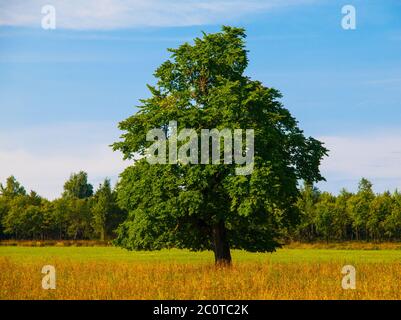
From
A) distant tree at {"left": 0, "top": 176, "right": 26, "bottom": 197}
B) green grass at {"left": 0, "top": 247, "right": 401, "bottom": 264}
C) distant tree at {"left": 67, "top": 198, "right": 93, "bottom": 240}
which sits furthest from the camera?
distant tree at {"left": 0, "top": 176, "right": 26, "bottom": 197}

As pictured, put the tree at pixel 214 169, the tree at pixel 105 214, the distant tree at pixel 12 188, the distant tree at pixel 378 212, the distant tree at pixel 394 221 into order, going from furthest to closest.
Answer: the distant tree at pixel 12 188 < the tree at pixel 105 214 < the distant tree at pixel 378 212 < the distant tree at pixel 394 221 < the tree at pixel 214 169

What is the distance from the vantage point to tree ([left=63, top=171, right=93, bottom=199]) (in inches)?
7417

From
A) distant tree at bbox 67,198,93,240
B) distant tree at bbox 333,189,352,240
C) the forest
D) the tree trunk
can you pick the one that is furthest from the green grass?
distant tree at bbox 67,198,93,240

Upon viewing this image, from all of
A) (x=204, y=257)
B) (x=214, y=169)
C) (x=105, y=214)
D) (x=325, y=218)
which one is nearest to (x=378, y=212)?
(x=325, y=218)

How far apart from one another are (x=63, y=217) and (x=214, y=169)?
111 meters

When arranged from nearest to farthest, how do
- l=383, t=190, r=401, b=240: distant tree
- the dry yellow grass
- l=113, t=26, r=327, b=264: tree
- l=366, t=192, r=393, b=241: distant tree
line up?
1. the dry yellow grass
2. l=113, t=26, r=327, b=264: tree
3. l=383, t=190, r=401, b=240: distant tree
4. l=366, t=192, r=393, b=241: distant tree

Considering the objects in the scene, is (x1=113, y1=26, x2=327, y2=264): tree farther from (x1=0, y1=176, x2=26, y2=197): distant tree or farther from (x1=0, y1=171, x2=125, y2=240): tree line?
(x1=0, y1=176, x2=26, y2=197): distant tree

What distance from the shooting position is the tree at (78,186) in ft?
618

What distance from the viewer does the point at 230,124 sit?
28.9 metres

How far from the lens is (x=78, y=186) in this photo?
190 m

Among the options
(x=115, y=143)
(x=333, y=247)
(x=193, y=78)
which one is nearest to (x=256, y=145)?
(x=193, y=78)

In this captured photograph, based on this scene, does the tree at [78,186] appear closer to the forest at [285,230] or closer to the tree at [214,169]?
the forest at [285,230]

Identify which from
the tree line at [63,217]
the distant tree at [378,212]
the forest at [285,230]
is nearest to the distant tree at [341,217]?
the forest at [285,230]
